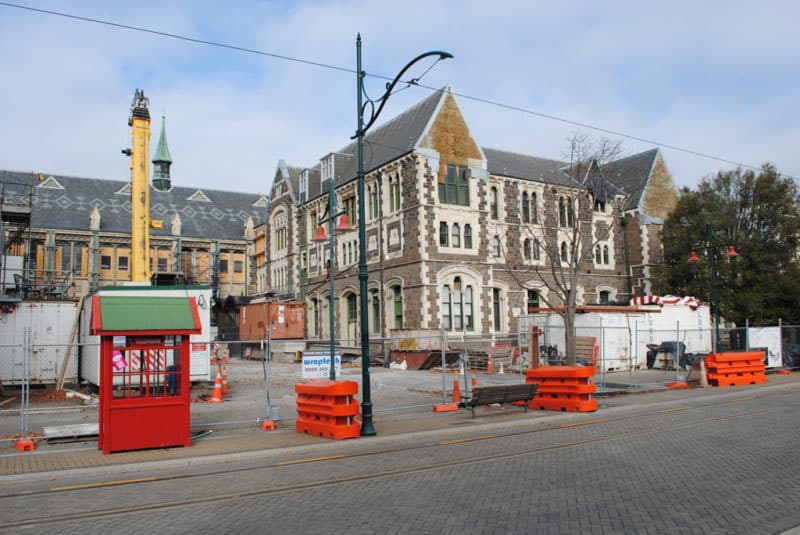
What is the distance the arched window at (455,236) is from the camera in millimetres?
35656

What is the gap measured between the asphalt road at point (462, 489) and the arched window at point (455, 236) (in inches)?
901

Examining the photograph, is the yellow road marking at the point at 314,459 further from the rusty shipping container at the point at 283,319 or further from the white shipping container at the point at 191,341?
the rusty shipping container at the point at 283,319

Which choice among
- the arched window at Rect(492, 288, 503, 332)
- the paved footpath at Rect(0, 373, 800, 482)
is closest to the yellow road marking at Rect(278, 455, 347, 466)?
the paved footpath at Rect(0, 373, 800, 482)

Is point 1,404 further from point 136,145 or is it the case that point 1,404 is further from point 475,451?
point 475,451

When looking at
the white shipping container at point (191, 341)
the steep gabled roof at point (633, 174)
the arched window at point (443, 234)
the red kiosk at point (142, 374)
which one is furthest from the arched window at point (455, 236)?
the red kiosk at point (142, 374)

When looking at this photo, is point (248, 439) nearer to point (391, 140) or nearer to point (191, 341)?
point (191, 341)

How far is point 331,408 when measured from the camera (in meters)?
13.1

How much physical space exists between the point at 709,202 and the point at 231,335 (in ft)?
130

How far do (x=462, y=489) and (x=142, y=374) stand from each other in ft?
21.4

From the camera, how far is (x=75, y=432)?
12.5 m

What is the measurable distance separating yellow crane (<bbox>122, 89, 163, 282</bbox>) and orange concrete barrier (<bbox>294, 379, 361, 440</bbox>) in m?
14.8

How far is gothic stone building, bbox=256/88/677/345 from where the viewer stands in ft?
115

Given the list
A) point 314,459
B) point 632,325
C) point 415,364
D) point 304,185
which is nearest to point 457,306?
point 415,364

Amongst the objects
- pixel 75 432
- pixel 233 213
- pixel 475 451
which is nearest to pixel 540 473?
pixel 475 451
